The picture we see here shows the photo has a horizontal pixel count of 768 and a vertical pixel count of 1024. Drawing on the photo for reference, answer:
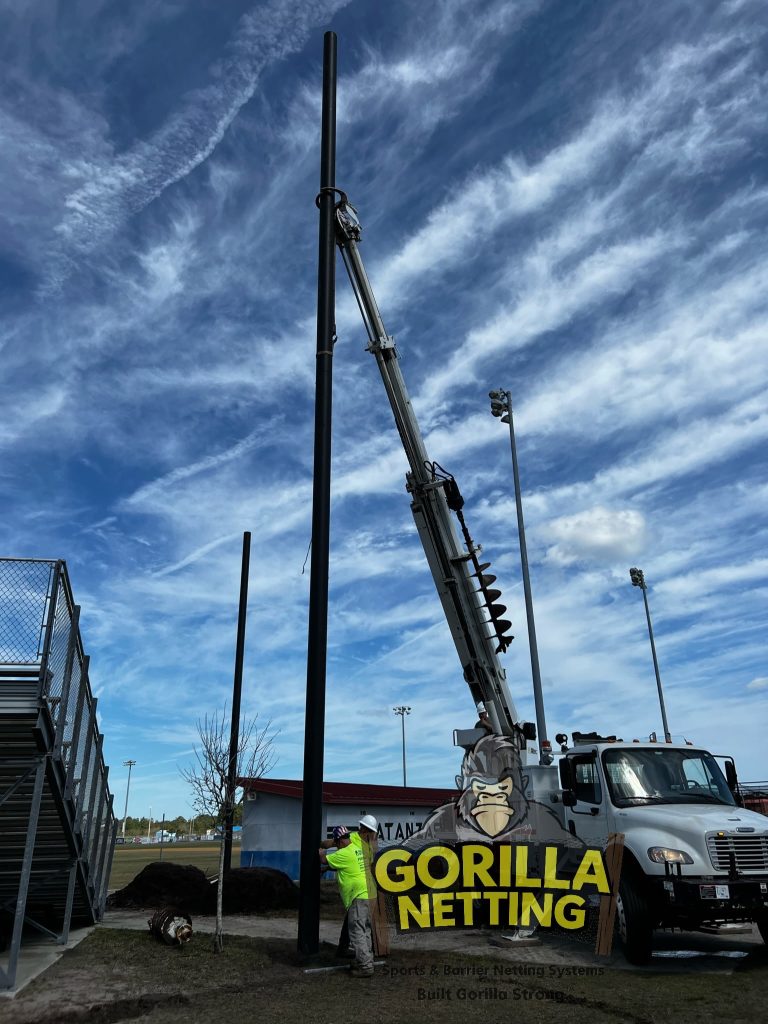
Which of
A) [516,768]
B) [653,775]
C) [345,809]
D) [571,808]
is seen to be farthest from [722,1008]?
[345,809]

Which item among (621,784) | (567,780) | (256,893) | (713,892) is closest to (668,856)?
(713,892)

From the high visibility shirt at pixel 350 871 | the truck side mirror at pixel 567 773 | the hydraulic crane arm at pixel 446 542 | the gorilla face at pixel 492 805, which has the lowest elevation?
the high visibility shirt at pixel 350 871

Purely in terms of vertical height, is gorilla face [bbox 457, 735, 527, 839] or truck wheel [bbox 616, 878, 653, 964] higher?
gorilla face [bbox 457, 735, 527, 839]

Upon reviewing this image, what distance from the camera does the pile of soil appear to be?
15.2 m

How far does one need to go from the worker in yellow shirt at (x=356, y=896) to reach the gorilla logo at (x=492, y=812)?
6.30 feet

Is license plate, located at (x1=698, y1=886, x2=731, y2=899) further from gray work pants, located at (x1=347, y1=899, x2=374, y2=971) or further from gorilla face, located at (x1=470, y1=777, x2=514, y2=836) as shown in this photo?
gray work pants, located at (x1=347, y1=899, x2=374, y2=971)

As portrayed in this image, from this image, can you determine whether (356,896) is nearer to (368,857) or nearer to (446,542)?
(368,857)

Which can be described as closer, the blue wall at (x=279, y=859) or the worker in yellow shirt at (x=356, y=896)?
the worker in yellow shirt at (x=356, y=896)

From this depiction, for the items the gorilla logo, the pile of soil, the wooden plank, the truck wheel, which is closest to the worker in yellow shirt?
the gorilla logo

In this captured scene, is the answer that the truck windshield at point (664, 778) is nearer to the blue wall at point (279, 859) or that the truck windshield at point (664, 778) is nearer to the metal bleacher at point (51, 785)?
the metal bleacher at point (51, 785)

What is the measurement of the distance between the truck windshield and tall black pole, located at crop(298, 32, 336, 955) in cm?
408

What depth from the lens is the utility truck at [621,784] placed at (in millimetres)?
8688

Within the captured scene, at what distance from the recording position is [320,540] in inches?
409

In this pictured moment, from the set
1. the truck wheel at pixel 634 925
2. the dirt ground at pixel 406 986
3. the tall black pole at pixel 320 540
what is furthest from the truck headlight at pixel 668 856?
the tall black pole at pixel 320 540
